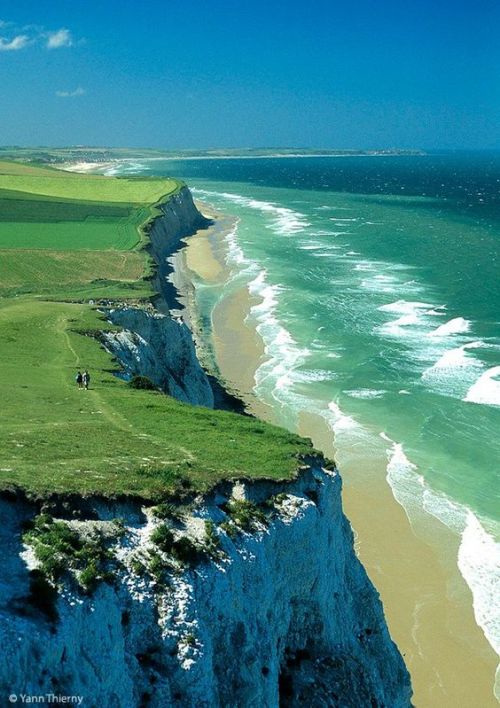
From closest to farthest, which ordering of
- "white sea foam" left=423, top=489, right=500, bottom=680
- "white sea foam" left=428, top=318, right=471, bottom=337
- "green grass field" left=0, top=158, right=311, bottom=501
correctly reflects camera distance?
1. "green grass field" left=0, top=158, right=311, bottom=501
2. "white sea foam" left=423, top=489, right=500, bottom=680
3. "white sea foam" left=428, top=318, right=471, bottom=337

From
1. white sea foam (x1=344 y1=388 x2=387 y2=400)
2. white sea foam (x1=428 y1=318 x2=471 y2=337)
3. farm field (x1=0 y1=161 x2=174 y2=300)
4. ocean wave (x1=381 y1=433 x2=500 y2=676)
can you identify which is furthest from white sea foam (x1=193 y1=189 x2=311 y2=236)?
ocean wave (x1=381 y1=433 x2=500 y2=676)

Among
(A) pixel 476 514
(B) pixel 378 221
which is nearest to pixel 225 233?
(B) pixel 378 221

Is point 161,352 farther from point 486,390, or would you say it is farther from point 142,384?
point 486,390

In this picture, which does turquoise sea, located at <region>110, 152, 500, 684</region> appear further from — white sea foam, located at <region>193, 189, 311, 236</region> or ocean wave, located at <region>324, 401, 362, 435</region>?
white sea foam, located at <region>193, 189, 311, 236</region>

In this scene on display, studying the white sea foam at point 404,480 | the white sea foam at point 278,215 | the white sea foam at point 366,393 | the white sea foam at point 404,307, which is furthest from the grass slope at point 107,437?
the white sea foam at point 278,215

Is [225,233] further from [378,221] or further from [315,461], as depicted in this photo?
[315,461]

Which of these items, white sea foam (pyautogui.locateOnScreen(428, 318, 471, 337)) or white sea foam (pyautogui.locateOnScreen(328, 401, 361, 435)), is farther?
white sea foam (pyautogui.locateOnScreen(428, 318, 471, 337))
